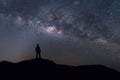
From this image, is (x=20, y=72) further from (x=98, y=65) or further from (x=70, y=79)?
(x=98, y=65)

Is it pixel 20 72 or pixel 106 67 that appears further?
pixel 106 67

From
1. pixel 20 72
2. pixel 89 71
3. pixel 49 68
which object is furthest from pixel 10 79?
pixel 89 71

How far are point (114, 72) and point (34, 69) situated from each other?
17.6m

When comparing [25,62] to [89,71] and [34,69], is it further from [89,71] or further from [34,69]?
[89,71]

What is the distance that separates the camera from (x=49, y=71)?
40.7m

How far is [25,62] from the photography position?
41219 millimetres

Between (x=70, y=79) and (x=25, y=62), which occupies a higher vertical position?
(x=25, y=62)

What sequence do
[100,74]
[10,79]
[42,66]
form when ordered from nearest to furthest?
[10,79], [42,66], [100,74]

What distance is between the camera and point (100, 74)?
4459 cm

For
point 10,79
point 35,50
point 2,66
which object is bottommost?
point 10,79

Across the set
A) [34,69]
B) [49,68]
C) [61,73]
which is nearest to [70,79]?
[61,73]

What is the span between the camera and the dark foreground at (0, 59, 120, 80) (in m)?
38.9

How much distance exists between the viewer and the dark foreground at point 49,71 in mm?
38938

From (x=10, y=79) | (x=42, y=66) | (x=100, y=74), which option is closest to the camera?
(x=10, y=79)
